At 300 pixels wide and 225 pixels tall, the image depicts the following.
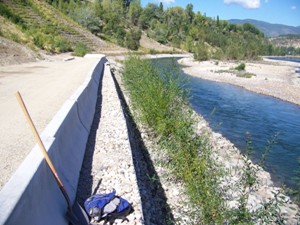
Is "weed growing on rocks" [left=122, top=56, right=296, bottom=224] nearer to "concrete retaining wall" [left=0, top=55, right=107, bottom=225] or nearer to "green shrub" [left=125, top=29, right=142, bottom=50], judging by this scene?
"concrete retaining wall" [left=0, top=55, right=107, bottom=225]

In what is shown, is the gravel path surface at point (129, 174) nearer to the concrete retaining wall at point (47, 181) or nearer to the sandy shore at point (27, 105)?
the concrete retaining wall at point (47, 181)

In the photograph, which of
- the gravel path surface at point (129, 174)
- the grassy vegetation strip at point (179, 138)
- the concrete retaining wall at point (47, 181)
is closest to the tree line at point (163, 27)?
the grassy vegetation strip at point (179, 138)

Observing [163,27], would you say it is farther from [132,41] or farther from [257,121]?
[257,121]

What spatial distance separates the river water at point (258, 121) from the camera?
12070mm

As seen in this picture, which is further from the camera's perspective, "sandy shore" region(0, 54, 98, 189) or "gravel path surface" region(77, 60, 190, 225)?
"sandy shore" region(0, 54, 98, 189)

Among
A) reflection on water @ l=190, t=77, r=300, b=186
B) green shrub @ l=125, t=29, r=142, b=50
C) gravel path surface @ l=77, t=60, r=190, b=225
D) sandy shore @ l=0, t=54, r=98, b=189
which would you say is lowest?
reflection on water @ l=190, t=77, r=300, b=186

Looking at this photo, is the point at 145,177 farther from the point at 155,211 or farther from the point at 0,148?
the point at 0,148

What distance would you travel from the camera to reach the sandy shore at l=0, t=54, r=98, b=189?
243 inches

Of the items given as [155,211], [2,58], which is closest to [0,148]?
[155,211]

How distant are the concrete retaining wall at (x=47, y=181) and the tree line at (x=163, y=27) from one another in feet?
191

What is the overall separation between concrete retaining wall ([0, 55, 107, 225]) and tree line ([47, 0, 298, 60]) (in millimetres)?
58312

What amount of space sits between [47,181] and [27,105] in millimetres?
6202

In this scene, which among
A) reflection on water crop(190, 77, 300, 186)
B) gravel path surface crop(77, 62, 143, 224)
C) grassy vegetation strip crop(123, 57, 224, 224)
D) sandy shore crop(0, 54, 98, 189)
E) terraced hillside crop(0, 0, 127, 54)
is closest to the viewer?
gravel path surface crop(77, 62, 143, 224)

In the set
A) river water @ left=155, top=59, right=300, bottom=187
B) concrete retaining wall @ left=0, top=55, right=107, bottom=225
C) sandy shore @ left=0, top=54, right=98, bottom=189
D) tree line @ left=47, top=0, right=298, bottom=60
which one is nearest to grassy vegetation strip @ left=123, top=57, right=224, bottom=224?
river water @ left=155, top=59, right=300, bottom=187
